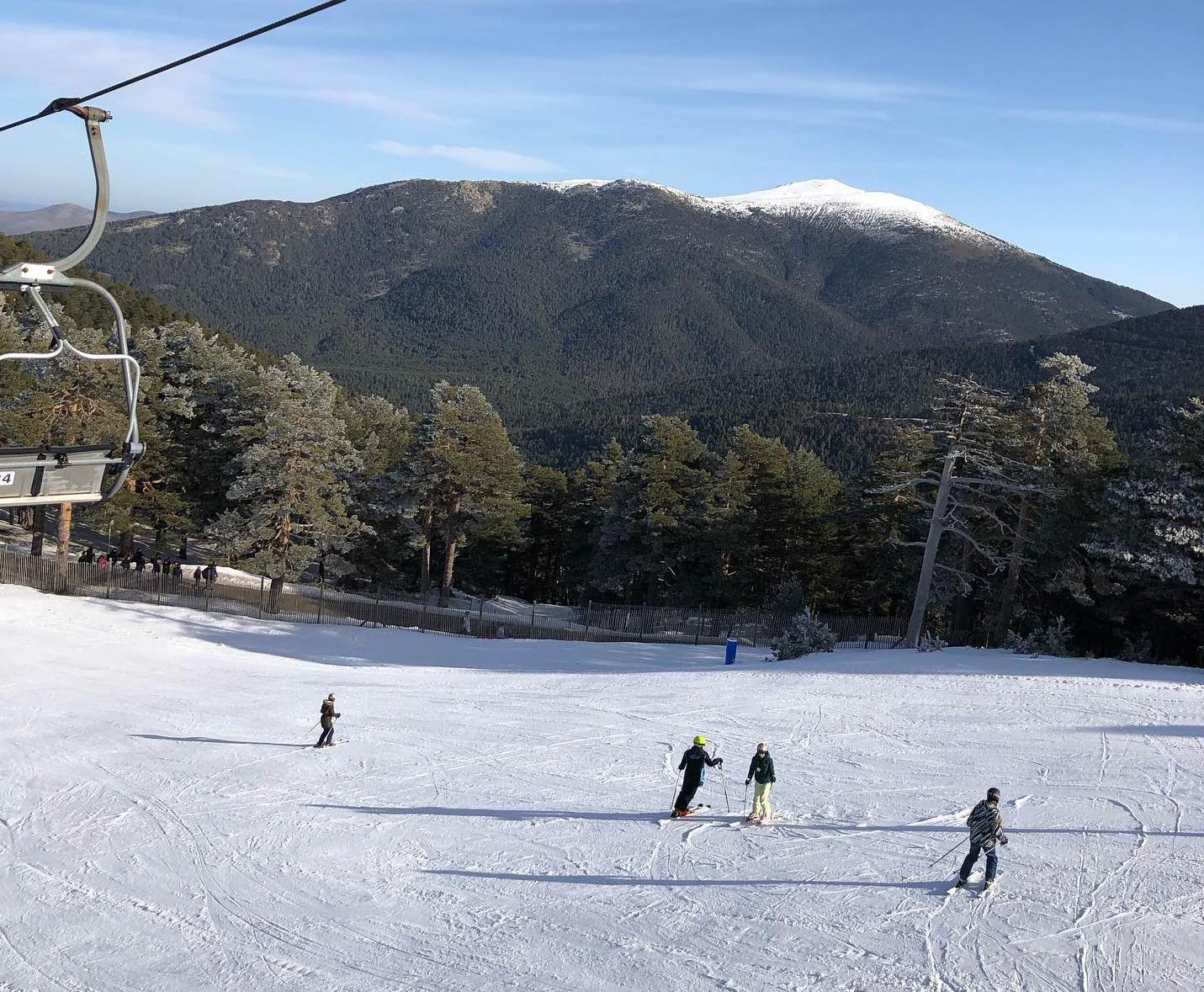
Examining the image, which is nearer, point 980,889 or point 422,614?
point 980,889

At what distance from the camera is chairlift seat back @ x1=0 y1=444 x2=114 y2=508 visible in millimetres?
7270

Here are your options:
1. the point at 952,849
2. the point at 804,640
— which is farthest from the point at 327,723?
the point at 804,640

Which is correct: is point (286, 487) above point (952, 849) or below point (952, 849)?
above

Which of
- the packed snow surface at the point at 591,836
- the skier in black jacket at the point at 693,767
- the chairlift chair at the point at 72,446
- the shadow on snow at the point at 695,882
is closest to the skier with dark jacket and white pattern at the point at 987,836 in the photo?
the packed snow surface at the point at 591,836

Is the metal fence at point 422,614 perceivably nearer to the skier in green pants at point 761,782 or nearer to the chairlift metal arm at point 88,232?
the skier in green pants at point 761,782

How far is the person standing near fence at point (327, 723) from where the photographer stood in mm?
20047

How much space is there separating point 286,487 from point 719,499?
19.6 metres

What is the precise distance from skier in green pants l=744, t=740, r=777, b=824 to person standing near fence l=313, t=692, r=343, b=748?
8.61m

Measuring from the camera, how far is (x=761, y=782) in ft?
49.8

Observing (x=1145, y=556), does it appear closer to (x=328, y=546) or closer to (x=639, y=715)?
(x=639, y=715)

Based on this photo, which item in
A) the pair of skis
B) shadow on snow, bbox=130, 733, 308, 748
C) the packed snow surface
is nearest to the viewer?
the packed snow surface

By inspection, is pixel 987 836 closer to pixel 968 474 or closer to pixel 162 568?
pixel 968 474

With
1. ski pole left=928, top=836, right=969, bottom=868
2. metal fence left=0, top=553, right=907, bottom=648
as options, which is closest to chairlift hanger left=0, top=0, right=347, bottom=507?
ski pole left=928, top=836, right=969, bottom=868

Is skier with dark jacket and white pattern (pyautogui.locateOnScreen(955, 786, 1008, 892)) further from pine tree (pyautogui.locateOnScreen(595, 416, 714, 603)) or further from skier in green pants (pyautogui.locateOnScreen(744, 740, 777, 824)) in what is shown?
pine tree (pyautogui.locateOnScreen(595, 416, 714, 603))
